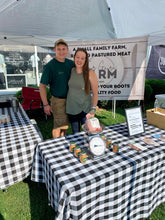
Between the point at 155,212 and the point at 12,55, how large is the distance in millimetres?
8622

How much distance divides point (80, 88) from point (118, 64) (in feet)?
6.44

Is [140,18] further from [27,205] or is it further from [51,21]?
[27,205]

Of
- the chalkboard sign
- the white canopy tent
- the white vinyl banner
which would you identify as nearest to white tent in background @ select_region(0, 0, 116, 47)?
the white canopy tent

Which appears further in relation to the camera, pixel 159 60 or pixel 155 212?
pixel 159 60

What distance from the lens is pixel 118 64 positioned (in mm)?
3551

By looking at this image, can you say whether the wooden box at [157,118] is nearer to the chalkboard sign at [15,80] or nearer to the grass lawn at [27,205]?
the grass lawn at [27,205]

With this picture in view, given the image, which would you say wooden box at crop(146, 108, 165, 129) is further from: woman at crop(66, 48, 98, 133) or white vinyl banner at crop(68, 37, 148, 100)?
white vinyl banner at crop(68, 37, 148, 100)

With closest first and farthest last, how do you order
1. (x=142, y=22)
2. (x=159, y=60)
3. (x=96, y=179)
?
1. (x=96, y=179)
2. (x=142, y=22)
3. (x=159, y=60)

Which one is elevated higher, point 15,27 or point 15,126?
point 15,27

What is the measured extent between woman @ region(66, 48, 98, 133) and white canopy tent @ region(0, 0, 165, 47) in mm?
1614

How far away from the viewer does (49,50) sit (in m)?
8.60

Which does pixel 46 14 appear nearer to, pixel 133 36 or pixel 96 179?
pixel 133 36

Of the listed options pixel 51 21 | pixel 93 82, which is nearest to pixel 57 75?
pixel 93 82

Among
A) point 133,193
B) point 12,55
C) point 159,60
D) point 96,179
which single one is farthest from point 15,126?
point 159,60
